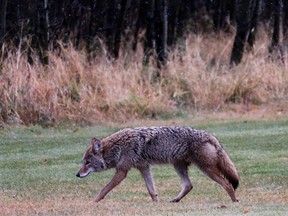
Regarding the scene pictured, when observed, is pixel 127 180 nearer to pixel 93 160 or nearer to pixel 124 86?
pixel 93 160

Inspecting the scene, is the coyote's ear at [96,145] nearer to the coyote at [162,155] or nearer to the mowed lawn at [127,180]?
the coyote at [162,155]

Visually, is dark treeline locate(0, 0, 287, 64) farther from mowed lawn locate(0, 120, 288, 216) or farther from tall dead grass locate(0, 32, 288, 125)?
mowed lawn locate(0, 120, 288, 216)

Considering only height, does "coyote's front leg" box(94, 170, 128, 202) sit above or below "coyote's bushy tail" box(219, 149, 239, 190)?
below

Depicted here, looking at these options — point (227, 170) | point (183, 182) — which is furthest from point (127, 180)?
point (227, 170)

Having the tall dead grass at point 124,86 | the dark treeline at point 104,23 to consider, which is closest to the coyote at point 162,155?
the tall dead grass at point 124,86

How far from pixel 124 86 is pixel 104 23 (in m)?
10.2

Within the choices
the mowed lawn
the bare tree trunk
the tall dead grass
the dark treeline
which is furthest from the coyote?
the bare tree trunk

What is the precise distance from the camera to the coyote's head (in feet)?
37.6

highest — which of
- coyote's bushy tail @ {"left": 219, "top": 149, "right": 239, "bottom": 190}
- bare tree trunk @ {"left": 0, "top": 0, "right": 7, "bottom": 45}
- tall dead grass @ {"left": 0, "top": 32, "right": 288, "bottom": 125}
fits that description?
coyote's bushy tail @ {"left": 219, "top": 149, "right": 239, "bottom": 190}

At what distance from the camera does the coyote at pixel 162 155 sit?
428 inches

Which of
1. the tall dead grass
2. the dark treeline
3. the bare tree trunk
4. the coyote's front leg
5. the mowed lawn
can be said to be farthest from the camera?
the dark treeline

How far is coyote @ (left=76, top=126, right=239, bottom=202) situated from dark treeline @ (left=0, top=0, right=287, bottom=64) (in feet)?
34.0

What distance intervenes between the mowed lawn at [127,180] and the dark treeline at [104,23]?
467 cm

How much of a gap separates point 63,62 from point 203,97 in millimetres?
3416
